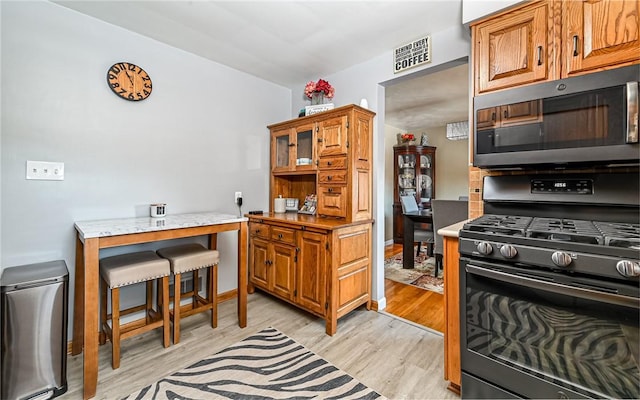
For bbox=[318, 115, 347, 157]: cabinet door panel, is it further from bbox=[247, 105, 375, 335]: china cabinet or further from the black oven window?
the black oven window

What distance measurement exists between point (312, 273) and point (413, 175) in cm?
367

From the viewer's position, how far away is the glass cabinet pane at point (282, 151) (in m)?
3.05

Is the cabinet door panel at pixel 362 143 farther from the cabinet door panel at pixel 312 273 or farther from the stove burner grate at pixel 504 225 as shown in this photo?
the stove burner grate at pixel 504 225

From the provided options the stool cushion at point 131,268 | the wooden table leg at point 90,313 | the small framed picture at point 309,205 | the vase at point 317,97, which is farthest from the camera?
the small framed picture at point 309,205

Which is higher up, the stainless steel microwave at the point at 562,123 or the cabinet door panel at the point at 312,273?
the stainless steel microwave at the point at 562,123

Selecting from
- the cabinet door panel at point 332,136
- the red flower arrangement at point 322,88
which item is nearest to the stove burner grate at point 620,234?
the cabinet door panel at point 332,136

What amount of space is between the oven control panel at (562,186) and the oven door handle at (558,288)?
0.67 meters

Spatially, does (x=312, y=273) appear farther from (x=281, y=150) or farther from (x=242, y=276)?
(x=281, y=150)

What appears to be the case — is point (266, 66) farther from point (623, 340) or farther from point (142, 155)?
point (623, 340)

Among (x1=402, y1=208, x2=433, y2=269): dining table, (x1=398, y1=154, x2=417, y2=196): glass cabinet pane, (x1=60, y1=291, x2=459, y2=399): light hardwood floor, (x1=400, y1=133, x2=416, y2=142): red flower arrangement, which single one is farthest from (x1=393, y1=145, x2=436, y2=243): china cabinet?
(x1=60, y1=291, x2=459, y2=399): light hardwood floor

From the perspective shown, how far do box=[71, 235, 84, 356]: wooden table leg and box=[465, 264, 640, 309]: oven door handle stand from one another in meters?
2.52

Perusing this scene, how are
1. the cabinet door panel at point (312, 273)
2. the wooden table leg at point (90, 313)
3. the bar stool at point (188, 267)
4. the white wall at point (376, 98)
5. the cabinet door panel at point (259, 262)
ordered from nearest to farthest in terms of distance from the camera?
the wooden table leg at point (90, 313), the bar stool at point (188, 267), the cabinet door panel at point (312, 273), the white wall at point (376, 98), the cabinet door panel at point (259, 262)

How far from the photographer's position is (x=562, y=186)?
1.52m

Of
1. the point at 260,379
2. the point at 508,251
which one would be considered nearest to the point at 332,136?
the point at 508,251
